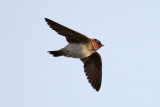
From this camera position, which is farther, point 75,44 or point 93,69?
point 93,69

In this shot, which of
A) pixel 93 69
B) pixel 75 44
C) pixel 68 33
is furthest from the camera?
pixel 93 69

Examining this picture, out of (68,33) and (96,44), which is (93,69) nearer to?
(96,44)

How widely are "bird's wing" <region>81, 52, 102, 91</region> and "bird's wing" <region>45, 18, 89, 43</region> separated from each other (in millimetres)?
1466

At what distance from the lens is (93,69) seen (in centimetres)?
1402

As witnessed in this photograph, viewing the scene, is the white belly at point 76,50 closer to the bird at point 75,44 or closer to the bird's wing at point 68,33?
the bird at point 75,44

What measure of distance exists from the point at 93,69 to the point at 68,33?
218cm

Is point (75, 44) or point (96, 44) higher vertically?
point (96, 44)

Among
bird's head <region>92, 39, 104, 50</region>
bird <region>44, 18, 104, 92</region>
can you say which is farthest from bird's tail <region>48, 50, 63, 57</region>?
bird's head <region>92, 39, 104, 50</region>

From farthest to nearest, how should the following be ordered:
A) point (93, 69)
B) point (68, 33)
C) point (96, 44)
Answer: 1. point (93, 69)
2. point (96, 44)
3. point (68, 33)

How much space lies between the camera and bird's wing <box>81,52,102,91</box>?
1384cm

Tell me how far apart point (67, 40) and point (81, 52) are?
0.57m

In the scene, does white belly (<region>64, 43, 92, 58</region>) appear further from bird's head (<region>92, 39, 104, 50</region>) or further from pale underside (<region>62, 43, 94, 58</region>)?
bird's head (<region>92, 39, 104, 50</region>)

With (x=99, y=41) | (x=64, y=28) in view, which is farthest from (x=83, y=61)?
(x=64, y=28)

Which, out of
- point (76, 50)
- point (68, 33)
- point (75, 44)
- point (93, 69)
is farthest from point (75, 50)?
point (93, 69)
